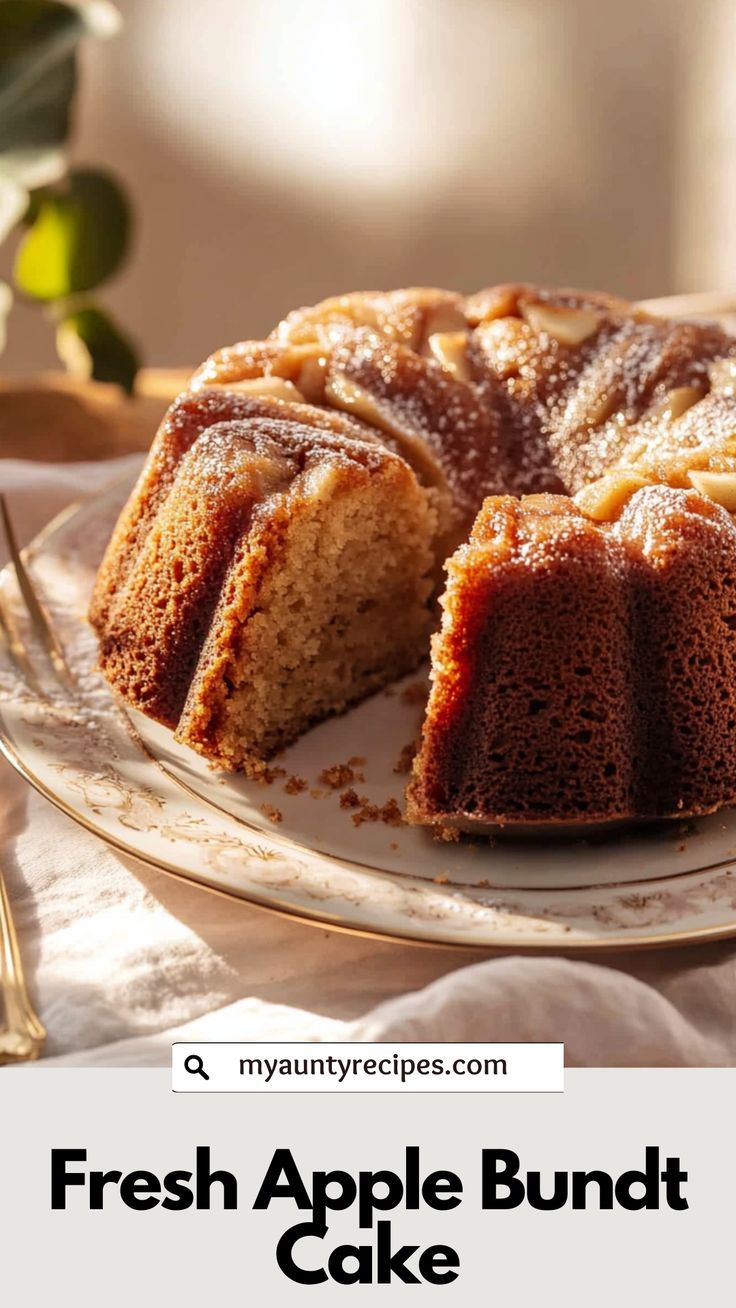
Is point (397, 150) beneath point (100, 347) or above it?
above

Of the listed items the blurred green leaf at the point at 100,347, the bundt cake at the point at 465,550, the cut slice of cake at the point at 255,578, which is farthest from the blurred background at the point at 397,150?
the cut slice of cake at the point at 255,578

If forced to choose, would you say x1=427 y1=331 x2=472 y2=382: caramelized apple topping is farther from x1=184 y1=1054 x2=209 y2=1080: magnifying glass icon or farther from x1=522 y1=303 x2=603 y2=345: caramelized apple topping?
x1=184 y1=1054 x2=209 y2=1080: magnifying glass icon

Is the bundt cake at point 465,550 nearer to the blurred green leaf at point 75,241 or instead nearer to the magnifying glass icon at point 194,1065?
the magnifying glass icon at point 194,1065

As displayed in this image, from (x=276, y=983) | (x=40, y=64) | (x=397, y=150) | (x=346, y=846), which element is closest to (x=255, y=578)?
(x=346, y=846)

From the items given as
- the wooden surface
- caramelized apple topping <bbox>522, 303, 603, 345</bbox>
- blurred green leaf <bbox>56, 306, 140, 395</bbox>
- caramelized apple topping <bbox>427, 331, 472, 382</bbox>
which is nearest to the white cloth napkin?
caramelized apple topping <bbox>427, 331, 472, 382</bbox>

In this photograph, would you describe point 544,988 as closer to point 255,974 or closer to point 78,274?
point 255,974

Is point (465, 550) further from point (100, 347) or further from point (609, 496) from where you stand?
point (100, 347)
